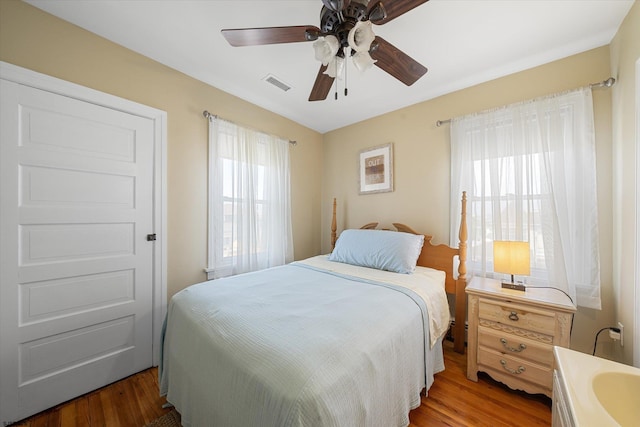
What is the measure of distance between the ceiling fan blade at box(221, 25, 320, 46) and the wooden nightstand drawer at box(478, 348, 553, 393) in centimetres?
242

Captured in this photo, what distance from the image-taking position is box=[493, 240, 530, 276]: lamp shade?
65.9 inches

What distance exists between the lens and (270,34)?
132cm

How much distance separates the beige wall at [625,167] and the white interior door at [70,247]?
11.0 ft

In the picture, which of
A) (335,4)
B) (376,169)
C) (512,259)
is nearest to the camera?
(335,4)

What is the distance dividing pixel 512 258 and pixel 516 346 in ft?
1.97

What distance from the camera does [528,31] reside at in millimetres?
1658

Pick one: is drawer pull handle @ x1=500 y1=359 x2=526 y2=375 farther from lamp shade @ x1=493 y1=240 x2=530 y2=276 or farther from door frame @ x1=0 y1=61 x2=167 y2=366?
door frame @ x1=0 y1=61 x2=167 y2=366

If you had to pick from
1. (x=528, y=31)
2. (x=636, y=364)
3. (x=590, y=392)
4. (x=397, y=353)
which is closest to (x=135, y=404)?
(x=397, y=353)

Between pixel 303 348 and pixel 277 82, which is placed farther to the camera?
pixel 277 82

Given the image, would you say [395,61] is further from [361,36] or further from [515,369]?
[515,369]

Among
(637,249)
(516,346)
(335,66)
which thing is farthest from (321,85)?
(516,346)

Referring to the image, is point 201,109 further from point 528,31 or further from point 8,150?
point 528,31

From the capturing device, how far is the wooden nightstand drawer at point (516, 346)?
59.3 inches

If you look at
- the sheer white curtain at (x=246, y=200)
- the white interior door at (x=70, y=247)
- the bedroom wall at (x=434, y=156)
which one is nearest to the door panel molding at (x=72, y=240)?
the white interior door at (x=70, y=247)
